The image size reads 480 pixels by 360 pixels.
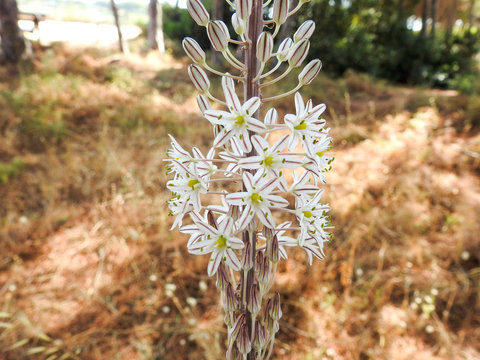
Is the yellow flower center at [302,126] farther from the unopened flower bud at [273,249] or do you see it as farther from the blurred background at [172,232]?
the blurred background at [172,232]

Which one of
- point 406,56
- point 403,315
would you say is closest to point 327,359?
point 403,315

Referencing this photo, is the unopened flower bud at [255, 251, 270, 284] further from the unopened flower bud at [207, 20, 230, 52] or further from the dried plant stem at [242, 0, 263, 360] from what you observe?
the unopened flower bud at [207, 20, 230, 52]

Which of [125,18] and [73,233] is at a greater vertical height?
[125,18]

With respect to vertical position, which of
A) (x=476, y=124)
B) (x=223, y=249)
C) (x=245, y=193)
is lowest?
(x=476, y=124)

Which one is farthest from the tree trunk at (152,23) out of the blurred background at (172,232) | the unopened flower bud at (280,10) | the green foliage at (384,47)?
the unopened flower bud at (280,10)

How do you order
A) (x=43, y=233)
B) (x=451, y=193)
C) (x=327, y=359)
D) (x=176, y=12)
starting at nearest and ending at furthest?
(x=327, y=359) < (x=43, y=233) < (x=451, y=193) < (x=176, y=12)

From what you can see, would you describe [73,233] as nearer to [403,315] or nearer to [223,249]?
[223,249]

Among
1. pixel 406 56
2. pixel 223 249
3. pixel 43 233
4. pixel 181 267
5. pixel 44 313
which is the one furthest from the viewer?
pixel 406 56
